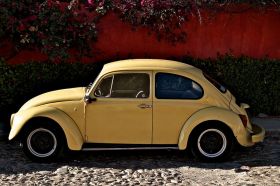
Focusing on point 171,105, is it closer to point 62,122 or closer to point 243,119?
point 243,119

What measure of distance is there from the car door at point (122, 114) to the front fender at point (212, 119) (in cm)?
53

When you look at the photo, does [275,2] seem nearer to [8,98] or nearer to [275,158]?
[275,158]

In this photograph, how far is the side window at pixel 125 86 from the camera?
7898 millimetres

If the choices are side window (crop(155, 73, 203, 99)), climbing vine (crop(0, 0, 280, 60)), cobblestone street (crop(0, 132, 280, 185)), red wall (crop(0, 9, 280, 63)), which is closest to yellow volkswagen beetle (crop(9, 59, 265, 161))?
side window (crop(155, 73, 203, 99))

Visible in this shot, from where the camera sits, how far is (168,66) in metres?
8.09

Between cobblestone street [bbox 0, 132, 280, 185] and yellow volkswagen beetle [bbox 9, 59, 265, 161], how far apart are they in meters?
0.25

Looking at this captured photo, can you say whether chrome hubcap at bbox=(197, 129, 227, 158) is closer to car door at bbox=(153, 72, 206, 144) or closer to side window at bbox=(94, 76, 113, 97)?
car door at bbox=(153, 72, 206, 144)

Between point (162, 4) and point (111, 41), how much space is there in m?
1.40

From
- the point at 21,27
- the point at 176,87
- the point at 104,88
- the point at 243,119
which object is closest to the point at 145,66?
the point at 176,87

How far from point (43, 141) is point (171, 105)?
6.68ft

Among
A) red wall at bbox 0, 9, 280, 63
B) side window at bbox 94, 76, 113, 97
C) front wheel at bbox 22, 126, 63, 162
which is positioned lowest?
front wheel at bbox 22, 126, 63, 162

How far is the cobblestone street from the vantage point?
702 cm

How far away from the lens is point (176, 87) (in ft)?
26.1

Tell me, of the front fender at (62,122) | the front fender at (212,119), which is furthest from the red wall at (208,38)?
the front fender at (212,119)
